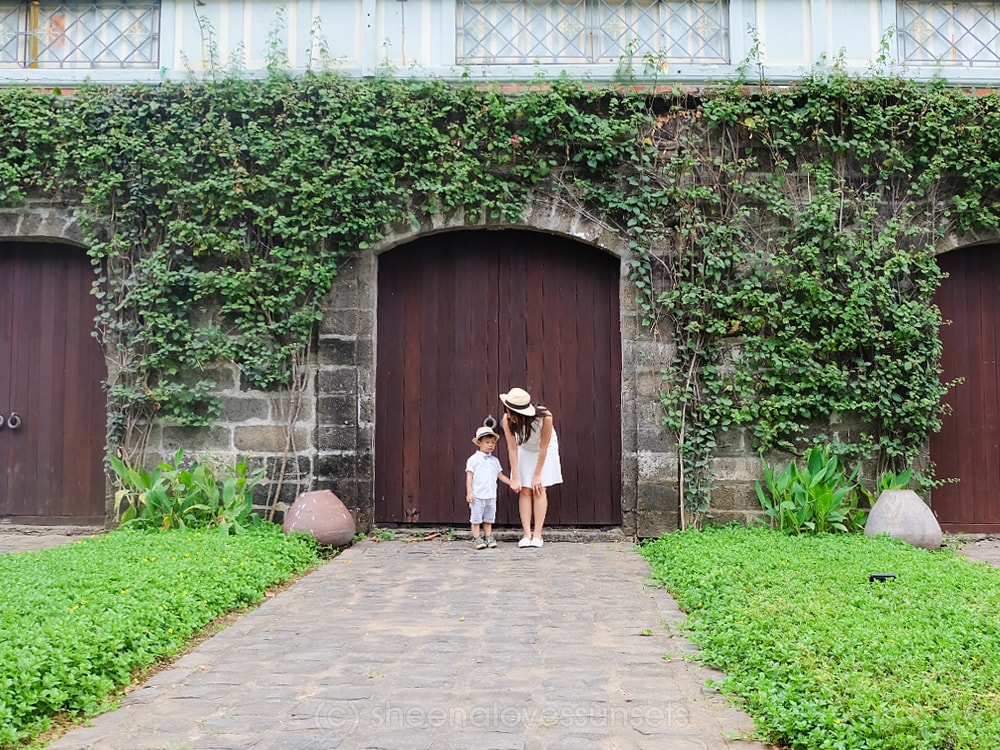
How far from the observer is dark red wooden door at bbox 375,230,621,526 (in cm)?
763

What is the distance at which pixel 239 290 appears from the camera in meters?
7.29

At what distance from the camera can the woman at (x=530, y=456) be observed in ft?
22.5

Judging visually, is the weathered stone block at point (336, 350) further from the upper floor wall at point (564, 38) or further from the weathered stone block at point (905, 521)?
the weathered stone block at point (905, 521)

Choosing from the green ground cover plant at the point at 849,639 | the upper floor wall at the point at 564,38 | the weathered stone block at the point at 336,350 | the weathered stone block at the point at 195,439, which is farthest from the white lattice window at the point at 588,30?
the green ground cover plant at the point at 849,639

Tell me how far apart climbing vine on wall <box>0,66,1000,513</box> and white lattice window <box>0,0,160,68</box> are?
45 cm

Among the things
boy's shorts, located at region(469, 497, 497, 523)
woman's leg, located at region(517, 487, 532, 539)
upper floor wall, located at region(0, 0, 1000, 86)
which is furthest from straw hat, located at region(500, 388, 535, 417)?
upper floor wall, located at region(0, 0, 1000, 86)

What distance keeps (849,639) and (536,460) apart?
140 inches

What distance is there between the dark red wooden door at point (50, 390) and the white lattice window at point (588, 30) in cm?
391

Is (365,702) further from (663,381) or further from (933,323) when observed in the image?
(933,323)

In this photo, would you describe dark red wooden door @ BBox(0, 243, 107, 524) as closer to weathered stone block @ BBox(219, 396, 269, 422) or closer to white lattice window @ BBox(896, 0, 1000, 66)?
weathered stone block @ BBox(219, 396, 269, 422)

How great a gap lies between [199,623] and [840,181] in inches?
229

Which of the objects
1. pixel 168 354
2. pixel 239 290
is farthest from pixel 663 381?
pixel 168 354

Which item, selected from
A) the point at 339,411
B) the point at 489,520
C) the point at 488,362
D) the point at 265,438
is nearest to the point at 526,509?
the point at 489,520

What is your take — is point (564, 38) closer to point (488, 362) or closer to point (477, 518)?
point (488, 362)
